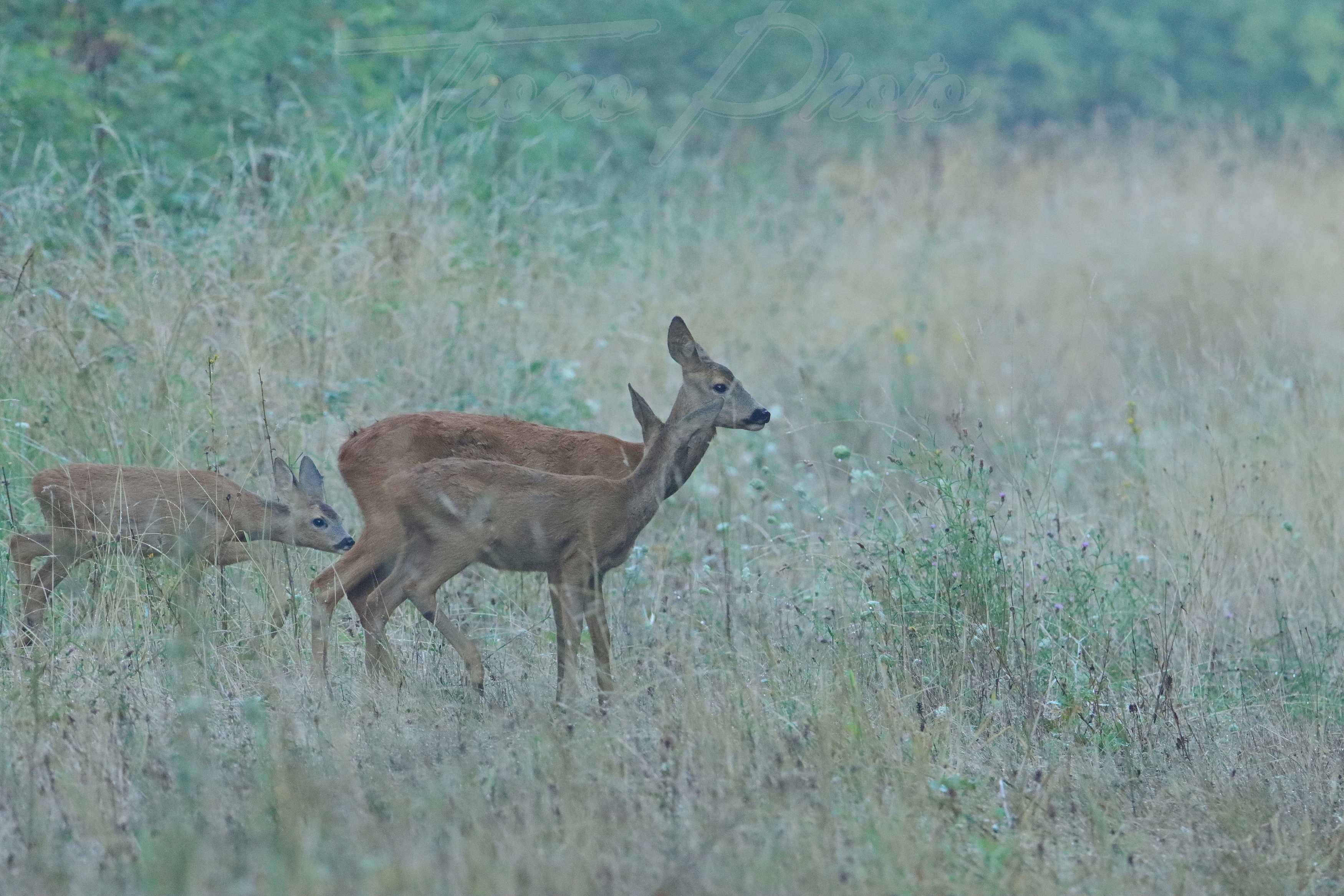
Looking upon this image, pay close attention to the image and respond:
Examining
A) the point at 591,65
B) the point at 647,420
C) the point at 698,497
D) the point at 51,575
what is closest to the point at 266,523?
the point at 51,575

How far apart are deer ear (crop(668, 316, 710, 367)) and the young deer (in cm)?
64

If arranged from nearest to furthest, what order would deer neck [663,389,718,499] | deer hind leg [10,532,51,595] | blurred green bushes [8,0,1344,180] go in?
deer neck [663,389,718,499], deer hind leg [10,532,51,595], blurred green bushes [8,0,1344,180]

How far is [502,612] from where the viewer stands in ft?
20.7

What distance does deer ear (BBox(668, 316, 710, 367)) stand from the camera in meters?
5.99

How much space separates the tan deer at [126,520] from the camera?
5.85 metres

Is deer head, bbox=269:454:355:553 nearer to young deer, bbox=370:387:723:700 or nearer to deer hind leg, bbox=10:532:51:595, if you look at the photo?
deer hind leg, bbox=10:532:51:595

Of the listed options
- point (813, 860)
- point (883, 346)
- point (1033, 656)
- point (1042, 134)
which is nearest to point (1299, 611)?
point (1033, 656)

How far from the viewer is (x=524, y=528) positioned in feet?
17.3
